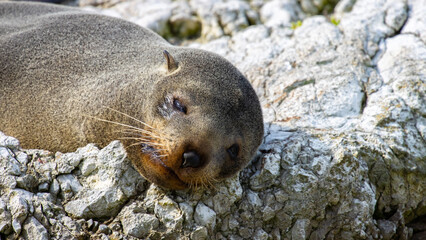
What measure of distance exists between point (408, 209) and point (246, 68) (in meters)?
2.60

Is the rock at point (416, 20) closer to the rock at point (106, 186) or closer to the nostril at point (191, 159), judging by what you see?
the nostril at point (191, 159)

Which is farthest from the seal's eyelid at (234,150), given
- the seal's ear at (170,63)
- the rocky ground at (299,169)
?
the seal's ear at (170,63)

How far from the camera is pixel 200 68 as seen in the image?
4.50 metres

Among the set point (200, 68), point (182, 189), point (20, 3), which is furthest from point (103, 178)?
point (20, 3)

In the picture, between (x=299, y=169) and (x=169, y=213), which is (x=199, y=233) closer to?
(x=169, y=213)

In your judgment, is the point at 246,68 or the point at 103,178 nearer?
the point at 103,178

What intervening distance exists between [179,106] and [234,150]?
23.3 inches

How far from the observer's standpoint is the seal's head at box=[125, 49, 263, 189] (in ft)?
12.6

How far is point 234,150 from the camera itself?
4207 mm

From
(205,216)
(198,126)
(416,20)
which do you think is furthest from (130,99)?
(416,20)

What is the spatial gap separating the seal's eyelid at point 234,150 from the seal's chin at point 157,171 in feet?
1.46

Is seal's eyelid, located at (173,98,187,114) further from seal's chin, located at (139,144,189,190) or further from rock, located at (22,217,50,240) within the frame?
rock, located at (22,217,50,240)

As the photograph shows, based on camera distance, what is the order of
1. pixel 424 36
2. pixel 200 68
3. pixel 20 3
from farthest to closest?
pixel 20 3 < pixel 424 36 < pixel 200 68

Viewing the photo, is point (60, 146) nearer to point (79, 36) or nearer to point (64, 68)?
point (64, 68)
